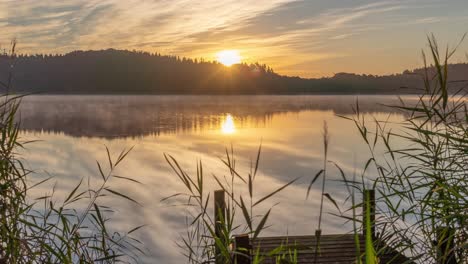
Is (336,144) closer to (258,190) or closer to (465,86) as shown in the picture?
(258,190)

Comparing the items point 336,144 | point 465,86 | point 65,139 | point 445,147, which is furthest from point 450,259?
point 65,139

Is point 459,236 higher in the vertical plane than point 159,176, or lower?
higher

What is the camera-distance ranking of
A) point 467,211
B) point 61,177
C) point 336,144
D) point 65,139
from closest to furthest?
point 467,211 → point 61,177 → point 336,144 → point 65,139

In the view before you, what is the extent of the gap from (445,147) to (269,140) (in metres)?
32.7

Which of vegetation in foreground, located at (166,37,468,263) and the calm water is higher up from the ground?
vegetation in foreground, located at (166,37,468,263)

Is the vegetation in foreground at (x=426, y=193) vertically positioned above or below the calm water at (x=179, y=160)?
above

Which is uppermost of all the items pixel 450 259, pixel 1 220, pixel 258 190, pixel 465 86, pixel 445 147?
pixel 465 86

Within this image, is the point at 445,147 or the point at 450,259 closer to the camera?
the point at 450,259

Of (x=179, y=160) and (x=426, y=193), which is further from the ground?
(x=426, y=193)

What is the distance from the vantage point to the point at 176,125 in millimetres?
50906

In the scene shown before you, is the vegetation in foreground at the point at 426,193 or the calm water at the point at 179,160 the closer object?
the vegetation in foreground at the point at 426,193

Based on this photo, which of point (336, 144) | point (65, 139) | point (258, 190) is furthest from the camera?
point (65, 139)

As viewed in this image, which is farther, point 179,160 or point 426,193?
point 179,160

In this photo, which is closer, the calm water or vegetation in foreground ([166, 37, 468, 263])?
vegetation in foreground ([166, 37, 468, 263])
